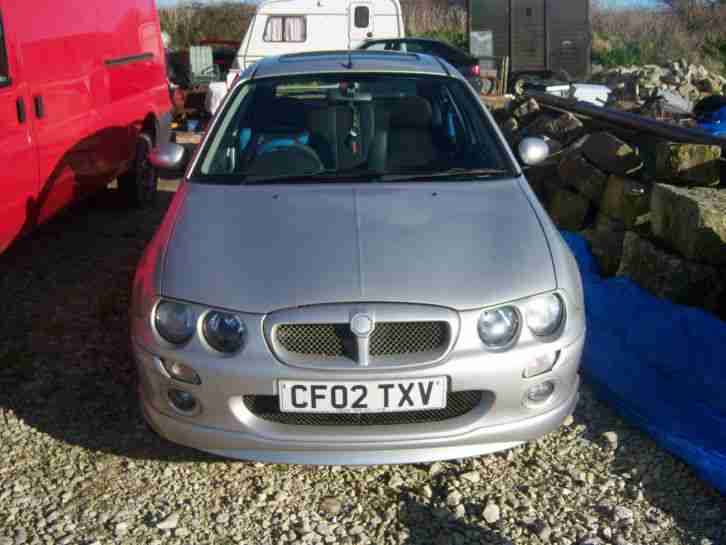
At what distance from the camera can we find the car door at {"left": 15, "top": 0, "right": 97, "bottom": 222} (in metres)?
5.07

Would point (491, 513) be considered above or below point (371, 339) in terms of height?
below

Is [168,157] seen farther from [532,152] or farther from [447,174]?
[532,152]

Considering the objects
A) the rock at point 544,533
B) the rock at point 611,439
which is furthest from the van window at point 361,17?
the rock at point 544,533

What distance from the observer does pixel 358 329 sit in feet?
9.21

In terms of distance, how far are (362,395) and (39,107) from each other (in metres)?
3.27

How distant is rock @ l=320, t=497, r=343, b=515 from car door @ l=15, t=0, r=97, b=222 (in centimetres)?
294

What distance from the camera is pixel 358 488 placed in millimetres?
3244

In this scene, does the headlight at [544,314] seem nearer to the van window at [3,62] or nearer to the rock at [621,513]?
the rock at [621,513]

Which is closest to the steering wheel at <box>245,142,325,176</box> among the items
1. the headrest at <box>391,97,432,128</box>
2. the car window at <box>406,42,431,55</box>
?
the headrest at <box>391,97,432,128</box>

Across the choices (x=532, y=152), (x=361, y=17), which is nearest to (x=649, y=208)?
(x=532, y=152)

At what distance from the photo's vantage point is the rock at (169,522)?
2990 mm

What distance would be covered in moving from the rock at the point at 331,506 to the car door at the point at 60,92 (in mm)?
2944

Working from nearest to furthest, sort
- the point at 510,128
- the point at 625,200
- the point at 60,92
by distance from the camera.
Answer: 1. the point at 625,200
2. the point at 60,92
3. the point at 510,128

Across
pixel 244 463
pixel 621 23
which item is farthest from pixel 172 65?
pixel 621 23
